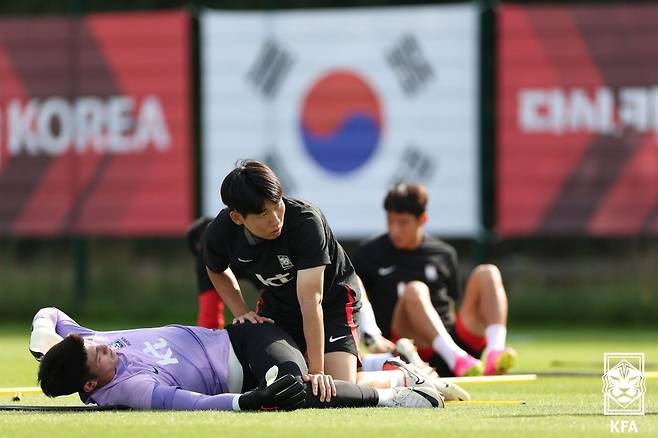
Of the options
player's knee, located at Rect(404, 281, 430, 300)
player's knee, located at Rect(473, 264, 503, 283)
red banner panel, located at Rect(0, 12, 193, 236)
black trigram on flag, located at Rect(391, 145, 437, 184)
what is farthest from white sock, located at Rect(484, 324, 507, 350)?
red banner panel, located at Rect(0, 12, 193, 236)

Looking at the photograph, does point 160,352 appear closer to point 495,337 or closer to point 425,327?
point 425,327

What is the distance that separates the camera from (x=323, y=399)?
22.4ft

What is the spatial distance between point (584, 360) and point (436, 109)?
4.83m

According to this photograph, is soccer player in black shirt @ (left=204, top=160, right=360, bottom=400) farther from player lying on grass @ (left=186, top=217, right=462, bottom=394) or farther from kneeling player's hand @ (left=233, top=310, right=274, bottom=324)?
player lying on grass @ (left=186, top=217, right=462, bottom=394)

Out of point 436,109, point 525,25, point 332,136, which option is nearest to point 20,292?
point 332,136

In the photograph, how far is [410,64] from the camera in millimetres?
15156

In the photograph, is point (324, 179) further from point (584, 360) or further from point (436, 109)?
point (584, 360)

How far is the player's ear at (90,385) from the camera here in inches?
267

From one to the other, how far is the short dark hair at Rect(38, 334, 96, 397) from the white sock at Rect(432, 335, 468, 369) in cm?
283

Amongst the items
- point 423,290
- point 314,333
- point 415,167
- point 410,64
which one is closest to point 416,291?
point 423,290

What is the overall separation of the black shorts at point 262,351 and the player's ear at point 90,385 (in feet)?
2.38

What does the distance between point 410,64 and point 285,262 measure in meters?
8.31

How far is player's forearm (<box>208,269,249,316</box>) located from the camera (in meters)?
7.54
